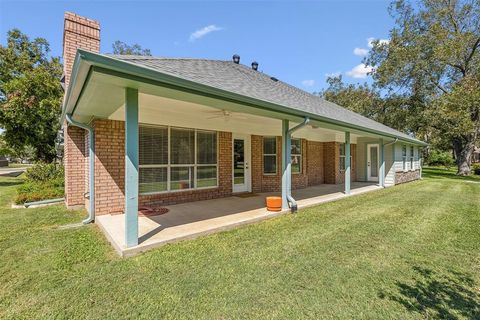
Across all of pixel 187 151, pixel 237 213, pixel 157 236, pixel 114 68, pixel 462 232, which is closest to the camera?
pixel 114 68

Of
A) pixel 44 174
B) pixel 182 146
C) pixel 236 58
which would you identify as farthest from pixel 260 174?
pixel 44 174

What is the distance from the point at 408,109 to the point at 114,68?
27.0 metres

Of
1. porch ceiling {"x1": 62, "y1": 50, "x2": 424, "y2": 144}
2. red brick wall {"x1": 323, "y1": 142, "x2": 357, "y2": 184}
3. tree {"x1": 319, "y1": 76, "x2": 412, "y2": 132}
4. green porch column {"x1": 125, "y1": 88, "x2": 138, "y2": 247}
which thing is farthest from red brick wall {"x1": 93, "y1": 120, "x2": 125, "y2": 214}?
tree {"x1": 319, "y1": 76, "x2": 412, "y2": 132}

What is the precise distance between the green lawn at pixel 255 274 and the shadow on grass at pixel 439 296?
1 centimetres

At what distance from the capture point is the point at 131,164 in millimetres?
3871

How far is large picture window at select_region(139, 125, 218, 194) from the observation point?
6.87 m

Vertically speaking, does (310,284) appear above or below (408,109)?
below

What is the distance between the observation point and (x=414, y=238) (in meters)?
4.86

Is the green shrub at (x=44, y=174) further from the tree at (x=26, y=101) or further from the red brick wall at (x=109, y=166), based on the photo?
the red brick wall at (x=109, y=166)

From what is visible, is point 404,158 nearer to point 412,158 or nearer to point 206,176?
point 412,158

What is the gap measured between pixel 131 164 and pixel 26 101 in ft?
48.1

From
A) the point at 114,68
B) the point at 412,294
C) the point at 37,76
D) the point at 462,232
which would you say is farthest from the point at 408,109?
the point at 37,76

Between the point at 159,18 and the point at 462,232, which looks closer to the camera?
the point at 462,232

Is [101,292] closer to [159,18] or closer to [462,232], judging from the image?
[462,232]
